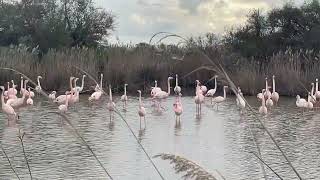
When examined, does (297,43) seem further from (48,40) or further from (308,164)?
(308,164)

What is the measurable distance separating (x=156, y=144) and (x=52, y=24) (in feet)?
71.9

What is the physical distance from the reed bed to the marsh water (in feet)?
20.5

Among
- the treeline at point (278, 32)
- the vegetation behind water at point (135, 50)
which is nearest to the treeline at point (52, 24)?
the vegetation behind water at point (135, 50)

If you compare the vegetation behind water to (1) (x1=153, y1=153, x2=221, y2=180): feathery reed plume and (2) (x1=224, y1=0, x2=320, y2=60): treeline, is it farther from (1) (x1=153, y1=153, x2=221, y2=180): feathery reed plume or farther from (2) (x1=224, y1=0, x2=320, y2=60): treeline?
(1) (x1=153, y1=153, x2=221, y2=180): feathery reed plume

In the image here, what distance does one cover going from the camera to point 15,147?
1030cm

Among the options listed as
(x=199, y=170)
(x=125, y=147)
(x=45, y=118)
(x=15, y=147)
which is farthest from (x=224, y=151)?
(x=199, y=170)

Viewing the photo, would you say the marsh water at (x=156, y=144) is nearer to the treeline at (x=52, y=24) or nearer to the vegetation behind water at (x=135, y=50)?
the vegetation behind water at (x=135, y=50)

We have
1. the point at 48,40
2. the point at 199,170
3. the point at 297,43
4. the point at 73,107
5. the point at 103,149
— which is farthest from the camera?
the point at 48,40

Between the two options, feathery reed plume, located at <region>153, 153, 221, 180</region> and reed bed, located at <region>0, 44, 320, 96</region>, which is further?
reed bed, located at <region>0, 44, 320, 96</region>

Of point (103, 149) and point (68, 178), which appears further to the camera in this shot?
point (103, 149)

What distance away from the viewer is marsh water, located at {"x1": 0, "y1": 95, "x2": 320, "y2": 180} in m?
8.32

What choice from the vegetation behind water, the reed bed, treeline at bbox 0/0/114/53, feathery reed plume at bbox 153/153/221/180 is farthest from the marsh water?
treeline at bbox 0/0/114/53

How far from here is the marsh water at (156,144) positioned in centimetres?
832

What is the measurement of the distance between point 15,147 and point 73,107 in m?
8.20
